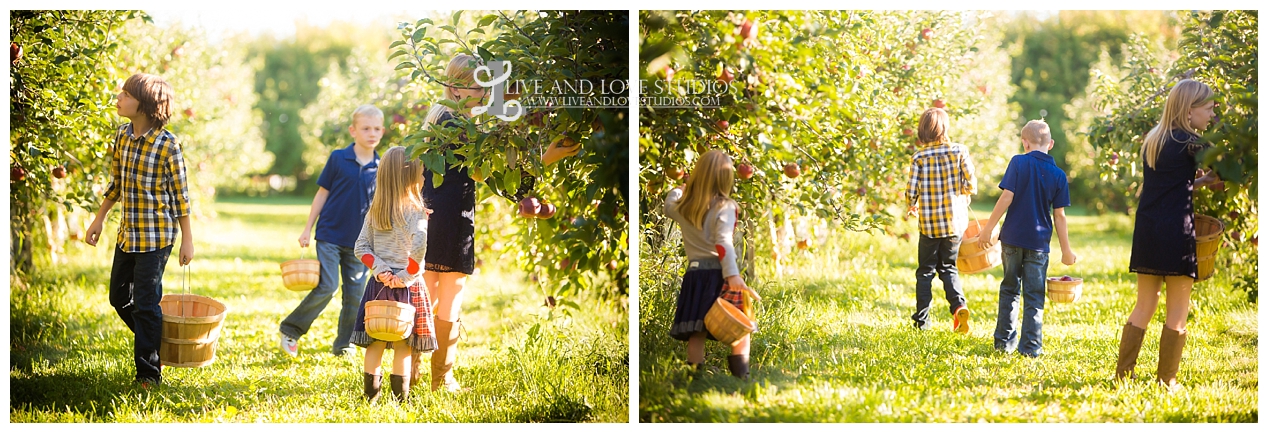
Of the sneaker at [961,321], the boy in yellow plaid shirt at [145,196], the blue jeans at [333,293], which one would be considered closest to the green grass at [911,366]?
the sneaker at [961,321]

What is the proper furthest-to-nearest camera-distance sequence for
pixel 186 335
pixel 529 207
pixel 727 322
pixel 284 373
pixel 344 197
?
pixel 344 197 < pixel 284 373 < pixel 186 335 < pixel 529 207 < pixel 727 322

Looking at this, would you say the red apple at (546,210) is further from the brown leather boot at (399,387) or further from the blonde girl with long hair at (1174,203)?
the blonde girl with long hair at (1174,203)

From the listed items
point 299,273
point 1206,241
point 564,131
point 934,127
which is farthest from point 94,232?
point 1206,241

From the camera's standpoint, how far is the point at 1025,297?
3660 mm

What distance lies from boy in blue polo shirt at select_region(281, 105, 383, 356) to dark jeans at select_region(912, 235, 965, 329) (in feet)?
8.22

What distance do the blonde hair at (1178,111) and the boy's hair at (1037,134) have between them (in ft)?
1.50

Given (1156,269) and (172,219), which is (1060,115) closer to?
(1156,269)

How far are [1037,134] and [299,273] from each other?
3.12 metres

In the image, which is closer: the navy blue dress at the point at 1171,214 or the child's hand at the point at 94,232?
the navy blue dress at the point at 1171,214

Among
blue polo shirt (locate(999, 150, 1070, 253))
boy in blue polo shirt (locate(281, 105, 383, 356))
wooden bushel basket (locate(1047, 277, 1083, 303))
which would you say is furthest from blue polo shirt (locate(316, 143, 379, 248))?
wooden bushel basket (locate(1047, 277, 1083, 303))

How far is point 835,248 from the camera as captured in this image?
5.31m

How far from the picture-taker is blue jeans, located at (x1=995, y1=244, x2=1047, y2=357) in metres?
3.63

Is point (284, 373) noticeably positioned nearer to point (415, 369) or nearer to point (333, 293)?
point (333, 293)

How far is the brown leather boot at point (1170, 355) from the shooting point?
3.17 m
